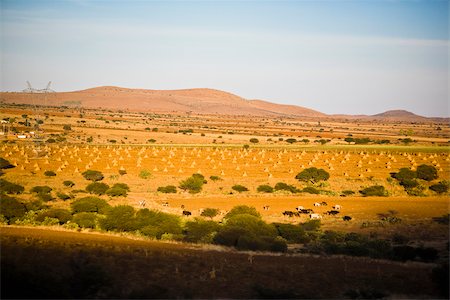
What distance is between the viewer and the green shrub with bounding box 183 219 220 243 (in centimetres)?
2789

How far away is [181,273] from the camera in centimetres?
2017

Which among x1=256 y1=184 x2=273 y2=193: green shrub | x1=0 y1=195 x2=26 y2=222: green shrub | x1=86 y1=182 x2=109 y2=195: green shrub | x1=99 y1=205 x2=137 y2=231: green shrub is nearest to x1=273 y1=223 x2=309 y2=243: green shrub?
x1=99 y1=205 x2=137 y2=231: green shrub

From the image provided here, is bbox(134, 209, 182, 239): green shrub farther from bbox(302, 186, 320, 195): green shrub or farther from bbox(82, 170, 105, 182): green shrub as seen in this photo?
bbox(302, 186, 320, 195): green shrub

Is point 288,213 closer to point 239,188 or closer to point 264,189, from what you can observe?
point 264,189

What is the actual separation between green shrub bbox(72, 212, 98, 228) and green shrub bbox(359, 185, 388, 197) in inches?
1117

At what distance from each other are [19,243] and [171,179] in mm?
30680

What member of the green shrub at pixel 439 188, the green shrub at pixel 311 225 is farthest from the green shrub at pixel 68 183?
the green shrub at pixel 439 188

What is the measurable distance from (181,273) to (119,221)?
36.6 ft

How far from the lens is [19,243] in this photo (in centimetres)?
2248

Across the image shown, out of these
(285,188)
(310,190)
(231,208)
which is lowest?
(231,208)

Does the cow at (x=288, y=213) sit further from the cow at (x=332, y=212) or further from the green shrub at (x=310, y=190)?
the green shrub at (x=310, y=190)

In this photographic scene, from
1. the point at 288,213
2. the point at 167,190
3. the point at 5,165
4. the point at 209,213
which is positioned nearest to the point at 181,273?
the point at 209,213

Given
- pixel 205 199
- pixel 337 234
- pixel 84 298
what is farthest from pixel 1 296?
pixel 205 199

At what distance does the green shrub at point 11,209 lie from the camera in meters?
31.3
